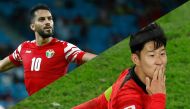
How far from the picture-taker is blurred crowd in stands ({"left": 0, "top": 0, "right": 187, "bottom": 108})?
0.46 meters

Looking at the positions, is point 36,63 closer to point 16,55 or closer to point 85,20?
point 16,55

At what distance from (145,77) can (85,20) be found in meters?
0.40

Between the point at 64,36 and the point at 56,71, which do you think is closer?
the point at 64,36

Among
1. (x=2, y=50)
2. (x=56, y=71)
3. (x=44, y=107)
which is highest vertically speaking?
(x=2, y=50)

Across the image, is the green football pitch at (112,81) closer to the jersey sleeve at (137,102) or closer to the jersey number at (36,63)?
the jersey number at (36,63)

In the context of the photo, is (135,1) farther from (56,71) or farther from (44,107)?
(44,107)

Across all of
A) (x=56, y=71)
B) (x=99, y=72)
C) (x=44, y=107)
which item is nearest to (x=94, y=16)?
(x=56, y=71)

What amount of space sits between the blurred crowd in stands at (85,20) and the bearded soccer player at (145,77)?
0.25 m

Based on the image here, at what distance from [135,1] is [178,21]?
0.07 metres

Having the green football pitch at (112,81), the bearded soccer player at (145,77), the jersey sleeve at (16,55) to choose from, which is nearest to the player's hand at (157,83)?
the bearded soccer player at (145,77)

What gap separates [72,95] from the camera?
2.77 metres

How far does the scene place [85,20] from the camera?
49cm

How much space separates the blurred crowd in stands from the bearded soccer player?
9.9 inches

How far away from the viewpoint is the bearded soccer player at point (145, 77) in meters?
0.80
